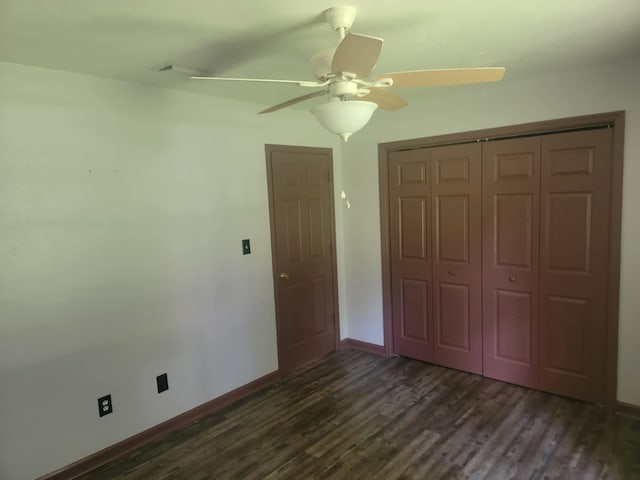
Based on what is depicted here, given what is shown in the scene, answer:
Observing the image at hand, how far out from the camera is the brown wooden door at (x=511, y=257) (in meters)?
3.16

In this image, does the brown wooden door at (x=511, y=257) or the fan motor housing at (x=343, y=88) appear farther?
the brown wooden door at (x=511, y=257)

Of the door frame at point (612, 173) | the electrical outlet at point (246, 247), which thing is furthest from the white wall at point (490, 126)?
the electrical outlet at point (246, 247)

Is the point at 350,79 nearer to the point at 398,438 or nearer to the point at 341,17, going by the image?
the point at 341,17

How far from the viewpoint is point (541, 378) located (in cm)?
328

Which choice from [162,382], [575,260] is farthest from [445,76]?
[162,382]

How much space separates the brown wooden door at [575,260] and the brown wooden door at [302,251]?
1.86 meters

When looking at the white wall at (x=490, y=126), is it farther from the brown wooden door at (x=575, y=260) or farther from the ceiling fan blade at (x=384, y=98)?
the ceiling fan blade at (x=384, y=98)

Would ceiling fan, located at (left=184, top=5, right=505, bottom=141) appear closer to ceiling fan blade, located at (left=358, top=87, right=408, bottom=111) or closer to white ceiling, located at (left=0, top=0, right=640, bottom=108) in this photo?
ceiling fan blade, located at (left=358, top=87, right=408, bottom=111)

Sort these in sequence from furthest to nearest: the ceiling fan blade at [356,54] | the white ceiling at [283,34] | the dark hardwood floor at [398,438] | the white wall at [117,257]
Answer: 1. the dark hardwood floor at [398,438]
2. the white wall at [117,257]
3. the white ceiling at [283,34]
4. the ceiling fan blade at [356,54]

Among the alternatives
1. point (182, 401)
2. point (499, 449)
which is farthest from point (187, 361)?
point (499, 449)

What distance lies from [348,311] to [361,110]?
3017 mm

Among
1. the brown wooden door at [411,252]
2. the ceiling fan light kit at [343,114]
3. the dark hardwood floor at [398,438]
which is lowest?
the dark hardwood floor at [398,438]

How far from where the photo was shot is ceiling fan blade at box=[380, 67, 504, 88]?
162cm

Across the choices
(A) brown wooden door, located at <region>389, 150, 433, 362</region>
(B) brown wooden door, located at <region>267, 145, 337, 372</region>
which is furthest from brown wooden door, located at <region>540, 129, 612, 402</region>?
(B) brown wooden door, located at <region>267, 145, 337, 372</region>
